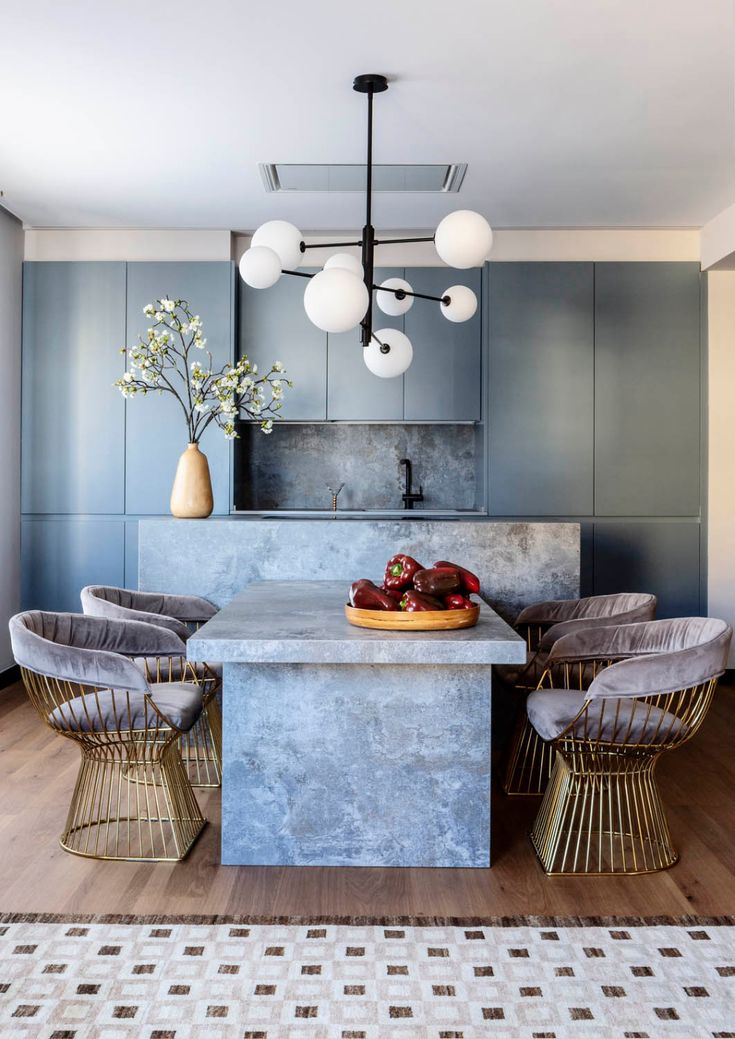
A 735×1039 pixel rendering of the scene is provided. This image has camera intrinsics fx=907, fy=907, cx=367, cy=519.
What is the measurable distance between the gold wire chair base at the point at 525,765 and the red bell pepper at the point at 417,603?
895 millimetres

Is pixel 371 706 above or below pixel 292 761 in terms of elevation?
above

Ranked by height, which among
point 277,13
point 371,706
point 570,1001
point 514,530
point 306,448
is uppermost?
point 277,13

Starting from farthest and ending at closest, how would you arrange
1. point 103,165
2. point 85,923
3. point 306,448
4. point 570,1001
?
point 306,448
point 103,165
point 85,923
point 570,1001

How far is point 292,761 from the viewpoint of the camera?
2791 mm

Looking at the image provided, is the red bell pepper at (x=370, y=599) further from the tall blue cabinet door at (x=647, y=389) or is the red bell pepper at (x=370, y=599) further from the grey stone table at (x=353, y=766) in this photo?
the tall blue cabinet door at (x=647, y=389)

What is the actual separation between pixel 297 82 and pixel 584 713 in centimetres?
245

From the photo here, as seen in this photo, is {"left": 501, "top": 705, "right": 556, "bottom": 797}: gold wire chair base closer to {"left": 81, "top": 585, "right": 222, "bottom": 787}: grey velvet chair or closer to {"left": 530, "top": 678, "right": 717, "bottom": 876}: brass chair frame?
{"left": 530, "top": 678, "right": 717, "bottom": 876}: brass chair frame

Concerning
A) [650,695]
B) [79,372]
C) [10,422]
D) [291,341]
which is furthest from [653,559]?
[10,422]

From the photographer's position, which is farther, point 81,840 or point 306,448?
point 306,448

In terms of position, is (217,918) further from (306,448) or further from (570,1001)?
(306,448)

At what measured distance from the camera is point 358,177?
14.5 ft

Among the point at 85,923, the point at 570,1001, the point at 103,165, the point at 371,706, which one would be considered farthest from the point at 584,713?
the point at 103,165

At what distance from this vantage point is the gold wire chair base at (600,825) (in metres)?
2.76

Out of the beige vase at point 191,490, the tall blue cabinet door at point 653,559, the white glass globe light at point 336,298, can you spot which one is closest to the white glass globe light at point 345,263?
the white glass globe light at point 336,298
